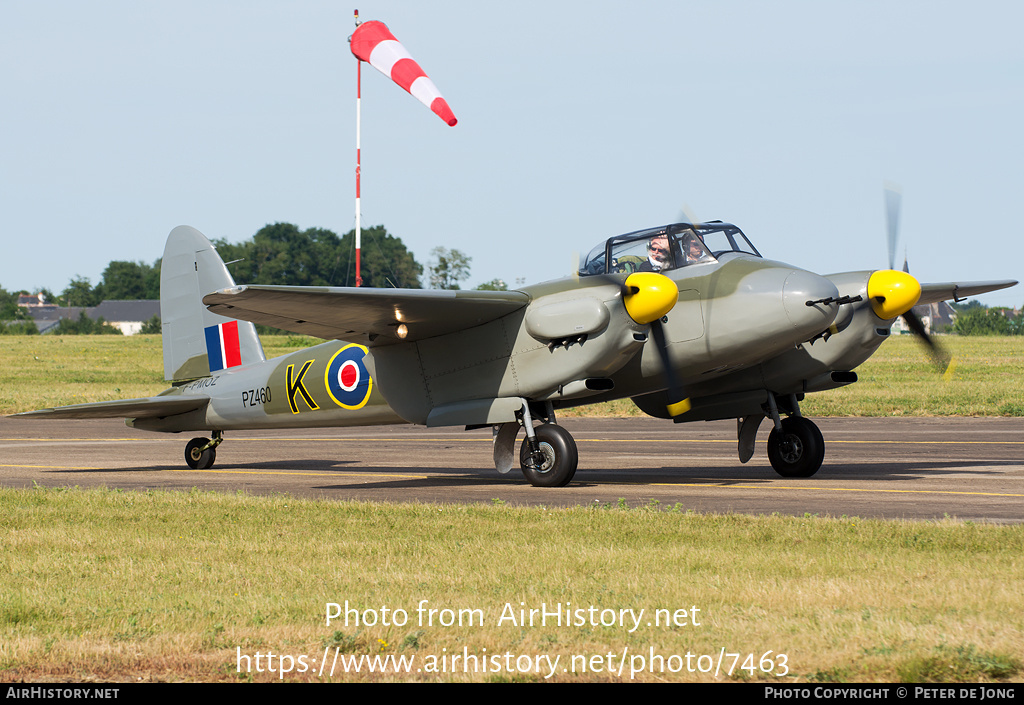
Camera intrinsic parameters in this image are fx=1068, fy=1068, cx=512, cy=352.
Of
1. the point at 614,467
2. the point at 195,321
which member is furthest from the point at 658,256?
the point at 195,321

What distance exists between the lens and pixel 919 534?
966 cm

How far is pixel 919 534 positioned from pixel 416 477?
9.47 meters

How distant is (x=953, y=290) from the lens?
17.4 metres

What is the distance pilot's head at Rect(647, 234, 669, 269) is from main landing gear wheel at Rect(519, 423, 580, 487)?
2641 mm

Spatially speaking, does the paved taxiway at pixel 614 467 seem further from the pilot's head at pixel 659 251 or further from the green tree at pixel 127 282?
the green tree at pixel 127 282

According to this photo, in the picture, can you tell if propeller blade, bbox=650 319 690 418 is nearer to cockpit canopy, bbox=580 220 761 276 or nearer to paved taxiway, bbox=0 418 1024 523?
cockpit canopy, bbox=580 220 761 276

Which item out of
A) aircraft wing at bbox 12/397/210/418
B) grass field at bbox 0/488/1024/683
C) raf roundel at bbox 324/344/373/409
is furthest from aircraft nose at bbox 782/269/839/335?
aircraft wing at bbox 12/397/210/418

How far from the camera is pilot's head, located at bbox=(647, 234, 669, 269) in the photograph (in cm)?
1473

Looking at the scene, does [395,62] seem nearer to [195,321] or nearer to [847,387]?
[195,321]

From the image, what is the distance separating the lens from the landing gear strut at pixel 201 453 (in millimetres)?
19062

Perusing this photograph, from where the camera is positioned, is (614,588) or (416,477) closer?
(614,588)

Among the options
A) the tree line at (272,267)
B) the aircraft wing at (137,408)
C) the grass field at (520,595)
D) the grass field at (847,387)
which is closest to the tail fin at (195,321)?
the aircraft wing at (137,408)

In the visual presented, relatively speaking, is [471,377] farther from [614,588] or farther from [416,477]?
[614,588]

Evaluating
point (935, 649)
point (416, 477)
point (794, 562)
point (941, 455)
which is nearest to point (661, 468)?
point (416, 477)
